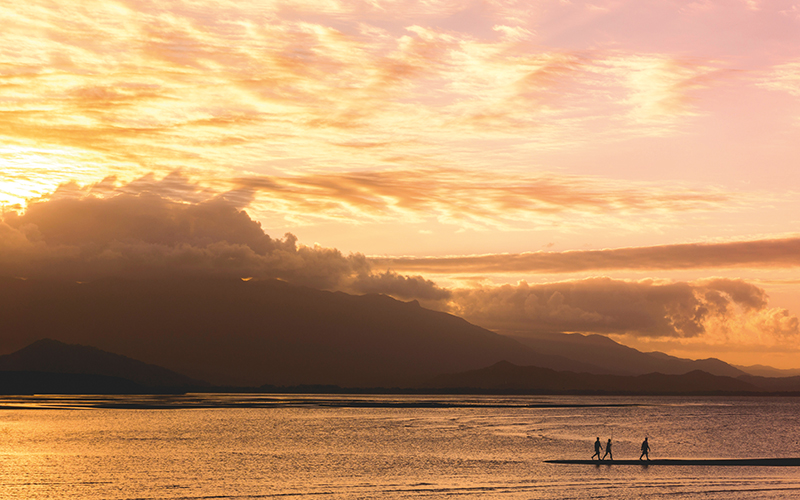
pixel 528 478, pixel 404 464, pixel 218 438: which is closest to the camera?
pixel 528 478

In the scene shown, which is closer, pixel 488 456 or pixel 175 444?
pixel 488 456

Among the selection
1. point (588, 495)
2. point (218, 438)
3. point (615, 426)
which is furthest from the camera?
point (615, 426)

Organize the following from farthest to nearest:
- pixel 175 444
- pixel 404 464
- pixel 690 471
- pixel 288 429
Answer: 1. pixel 288 429
2. pixel 175 444
3. pixel 404 464
4. pixel 690 471

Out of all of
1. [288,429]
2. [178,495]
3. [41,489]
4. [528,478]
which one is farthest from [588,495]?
[288,429]

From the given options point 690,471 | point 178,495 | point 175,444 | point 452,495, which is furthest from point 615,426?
point 178,495

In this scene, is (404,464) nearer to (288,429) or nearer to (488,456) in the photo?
(488,456)

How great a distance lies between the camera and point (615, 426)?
170750 mm

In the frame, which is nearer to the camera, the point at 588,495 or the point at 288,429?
the point at 588,495

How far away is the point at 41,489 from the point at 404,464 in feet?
131

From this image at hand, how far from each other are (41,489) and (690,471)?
6877 cm

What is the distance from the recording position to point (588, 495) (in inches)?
2525

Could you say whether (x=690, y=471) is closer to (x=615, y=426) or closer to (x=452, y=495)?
(x=452, y=495)

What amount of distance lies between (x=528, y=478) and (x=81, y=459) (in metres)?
59.4

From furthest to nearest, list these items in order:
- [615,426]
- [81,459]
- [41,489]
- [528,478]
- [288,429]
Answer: [615,426]
[288,429]
[81,459]
[528,478]
[41,489]
